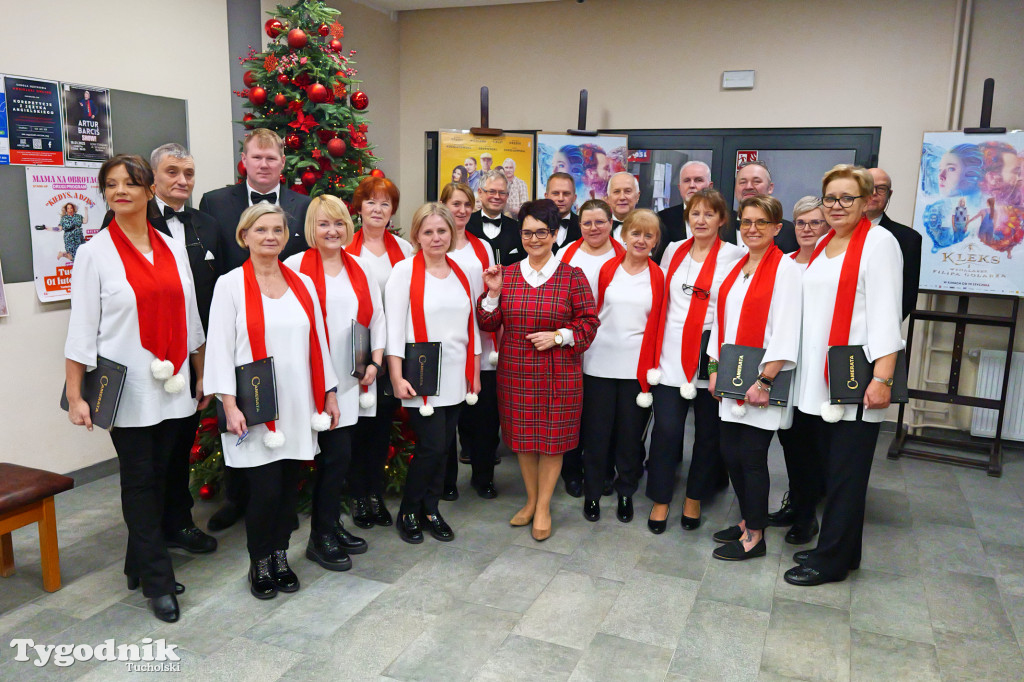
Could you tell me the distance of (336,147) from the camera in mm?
3969

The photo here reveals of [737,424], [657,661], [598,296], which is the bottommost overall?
[657,661]

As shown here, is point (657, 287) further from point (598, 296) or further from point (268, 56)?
point (268, 56)

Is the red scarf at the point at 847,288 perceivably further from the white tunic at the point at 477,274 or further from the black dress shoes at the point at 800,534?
the white tunic at the point at 477,274

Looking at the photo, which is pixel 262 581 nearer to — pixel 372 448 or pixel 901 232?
pixel 372 448

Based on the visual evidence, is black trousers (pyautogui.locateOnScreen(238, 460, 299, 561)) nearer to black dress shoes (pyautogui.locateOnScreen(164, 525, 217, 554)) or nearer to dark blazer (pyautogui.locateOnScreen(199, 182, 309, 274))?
black dress shoes (pyautogui.locateOnScreen(164, 525, 217, 554))

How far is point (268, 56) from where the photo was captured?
13.1 feet

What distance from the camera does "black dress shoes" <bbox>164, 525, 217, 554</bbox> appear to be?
3.34 meters

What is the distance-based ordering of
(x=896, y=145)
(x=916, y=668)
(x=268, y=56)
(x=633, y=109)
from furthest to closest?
(x=633, y=109) → (x=896, y=145) → (x=268, y=56) → (x=916, y=668)

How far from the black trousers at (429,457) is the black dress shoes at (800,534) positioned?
5.62ft

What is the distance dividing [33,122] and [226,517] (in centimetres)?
223

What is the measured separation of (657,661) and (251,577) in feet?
5.30

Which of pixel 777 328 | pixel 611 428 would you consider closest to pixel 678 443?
pixel 611 428

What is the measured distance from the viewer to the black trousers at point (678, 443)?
3557mm

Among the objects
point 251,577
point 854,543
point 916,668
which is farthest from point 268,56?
point 916,668
